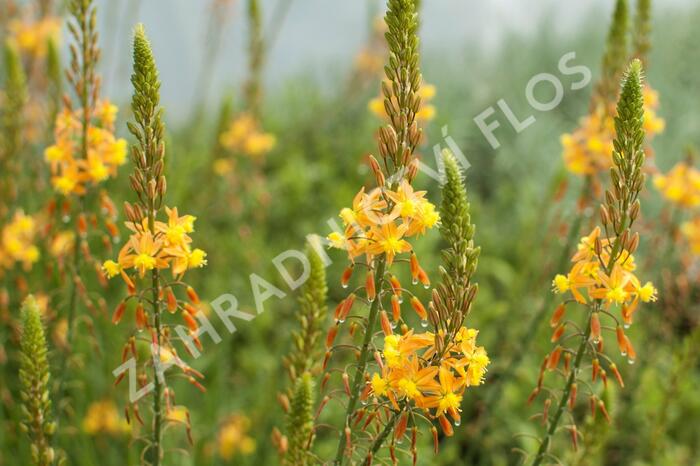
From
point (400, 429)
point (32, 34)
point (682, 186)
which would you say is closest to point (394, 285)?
point (400, 429)

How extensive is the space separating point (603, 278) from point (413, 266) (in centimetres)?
55

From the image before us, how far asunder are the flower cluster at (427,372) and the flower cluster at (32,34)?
4.36 meters

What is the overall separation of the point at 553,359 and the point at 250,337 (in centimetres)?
382

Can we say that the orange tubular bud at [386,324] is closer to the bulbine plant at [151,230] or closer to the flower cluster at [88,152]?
the bulbine plant at [151,230]

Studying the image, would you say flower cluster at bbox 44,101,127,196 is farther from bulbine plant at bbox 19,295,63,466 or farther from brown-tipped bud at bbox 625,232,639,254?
brown-tipped bud at bbox 625,232,639,254

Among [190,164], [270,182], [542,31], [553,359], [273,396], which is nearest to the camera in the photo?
[553,359]

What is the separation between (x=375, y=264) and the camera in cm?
217

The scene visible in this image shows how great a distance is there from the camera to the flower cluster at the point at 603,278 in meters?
2.15

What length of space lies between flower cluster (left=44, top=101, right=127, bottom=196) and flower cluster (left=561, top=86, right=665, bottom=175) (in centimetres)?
218

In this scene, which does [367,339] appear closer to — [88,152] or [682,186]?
[88,152]

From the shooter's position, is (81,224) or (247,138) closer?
(81,224)

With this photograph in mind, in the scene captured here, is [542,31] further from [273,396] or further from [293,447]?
[293,447]

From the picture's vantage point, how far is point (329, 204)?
23.7 ft

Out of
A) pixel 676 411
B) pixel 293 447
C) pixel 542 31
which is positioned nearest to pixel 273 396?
pixel 293 447
